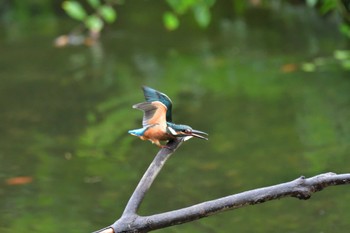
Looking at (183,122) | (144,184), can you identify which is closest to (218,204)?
(144,184)

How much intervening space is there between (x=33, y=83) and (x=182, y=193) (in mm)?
1947

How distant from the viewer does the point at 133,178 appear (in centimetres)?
296

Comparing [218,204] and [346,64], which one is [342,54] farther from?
[218,204]

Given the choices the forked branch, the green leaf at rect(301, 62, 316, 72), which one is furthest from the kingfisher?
the green leaf at rect(301, 62, 316, 72)

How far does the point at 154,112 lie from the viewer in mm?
1613

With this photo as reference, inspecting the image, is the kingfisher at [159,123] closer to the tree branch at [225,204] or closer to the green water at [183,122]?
the tree branch at [225,204]

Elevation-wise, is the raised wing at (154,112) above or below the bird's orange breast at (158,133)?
above

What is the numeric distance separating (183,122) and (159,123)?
6.56 feet

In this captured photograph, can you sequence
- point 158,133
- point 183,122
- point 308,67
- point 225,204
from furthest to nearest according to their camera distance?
point 308,67
point 183,122
point 158,133
point 225,204

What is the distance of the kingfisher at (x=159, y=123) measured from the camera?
158 centimetres

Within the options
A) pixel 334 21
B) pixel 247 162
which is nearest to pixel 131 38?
pixel 334 21

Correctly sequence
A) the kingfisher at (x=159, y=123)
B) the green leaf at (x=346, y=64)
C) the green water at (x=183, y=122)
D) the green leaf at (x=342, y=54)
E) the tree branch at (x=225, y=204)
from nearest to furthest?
the tree branch at (x=225, y=204), the kingfisher at (x=159, y=123), the green water at (x=183, y=122), the green leaf at (x=346, y=64), the green leaf at (x=342, y=54)

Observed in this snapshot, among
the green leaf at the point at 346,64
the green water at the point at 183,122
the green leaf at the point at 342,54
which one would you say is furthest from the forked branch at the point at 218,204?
the green leaf at the point at 342,54

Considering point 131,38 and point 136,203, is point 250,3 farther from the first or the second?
point 136,203
